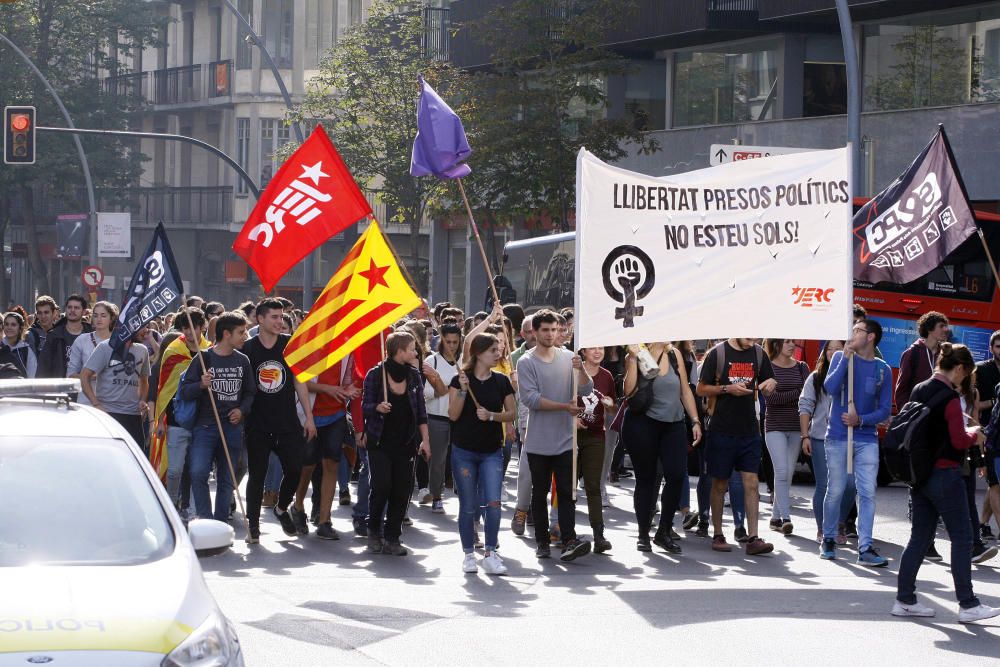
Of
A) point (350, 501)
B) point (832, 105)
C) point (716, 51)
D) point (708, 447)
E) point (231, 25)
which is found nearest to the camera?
point (708, 447)

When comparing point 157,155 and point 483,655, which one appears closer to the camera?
point 483,655

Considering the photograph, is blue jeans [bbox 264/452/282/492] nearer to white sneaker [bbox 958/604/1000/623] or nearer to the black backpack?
the black backpack

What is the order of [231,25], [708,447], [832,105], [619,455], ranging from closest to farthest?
[708,447] < [619,455] < [832,105] < [231,25]

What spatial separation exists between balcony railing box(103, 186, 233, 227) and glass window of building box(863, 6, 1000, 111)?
31295mm

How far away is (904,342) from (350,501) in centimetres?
684

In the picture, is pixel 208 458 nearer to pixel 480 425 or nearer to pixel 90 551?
pixel 480 425

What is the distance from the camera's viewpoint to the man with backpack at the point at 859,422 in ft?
38.6

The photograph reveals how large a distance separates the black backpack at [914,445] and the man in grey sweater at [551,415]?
104 inches

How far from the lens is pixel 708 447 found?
40.8ft

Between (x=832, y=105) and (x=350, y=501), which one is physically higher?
(x=832, y=105)

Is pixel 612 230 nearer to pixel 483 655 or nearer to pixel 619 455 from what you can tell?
pixel 483 655

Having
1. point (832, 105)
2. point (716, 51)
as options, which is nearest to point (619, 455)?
point (832, 105)

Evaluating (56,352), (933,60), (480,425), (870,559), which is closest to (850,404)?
(870,559)

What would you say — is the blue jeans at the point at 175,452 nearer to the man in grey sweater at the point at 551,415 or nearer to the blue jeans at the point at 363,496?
→ the blue jeans at the point at 363,496
